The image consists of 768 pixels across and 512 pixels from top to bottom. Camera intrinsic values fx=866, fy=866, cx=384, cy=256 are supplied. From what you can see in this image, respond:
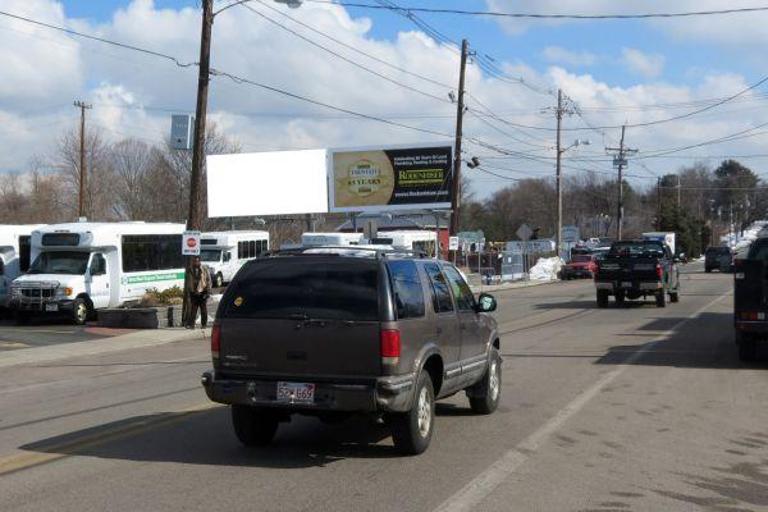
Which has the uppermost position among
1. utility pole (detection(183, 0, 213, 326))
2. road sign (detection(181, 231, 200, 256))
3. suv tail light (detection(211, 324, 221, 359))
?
utility pole (detection(183, 0, 213, 326))

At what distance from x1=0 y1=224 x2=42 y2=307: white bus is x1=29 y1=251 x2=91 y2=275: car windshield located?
6.33 feet

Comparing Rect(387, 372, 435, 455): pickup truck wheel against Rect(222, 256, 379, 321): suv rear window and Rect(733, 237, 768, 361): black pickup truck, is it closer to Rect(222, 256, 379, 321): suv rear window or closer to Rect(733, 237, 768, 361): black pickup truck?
Rect(222, 256, 379, 321): suv rear window

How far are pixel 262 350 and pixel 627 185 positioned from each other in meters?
136

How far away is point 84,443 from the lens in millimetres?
8305

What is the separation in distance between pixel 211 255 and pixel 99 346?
2239cm

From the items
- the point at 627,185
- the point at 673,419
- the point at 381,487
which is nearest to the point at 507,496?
the point at 381,487

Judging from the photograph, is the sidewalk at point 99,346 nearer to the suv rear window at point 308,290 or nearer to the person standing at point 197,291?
the person standing at point 197,291

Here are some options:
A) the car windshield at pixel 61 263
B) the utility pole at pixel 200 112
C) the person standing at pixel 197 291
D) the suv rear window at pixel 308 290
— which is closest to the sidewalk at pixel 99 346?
the person standing at pixel 197 291

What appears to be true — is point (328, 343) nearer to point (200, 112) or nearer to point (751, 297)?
point (751, 297)

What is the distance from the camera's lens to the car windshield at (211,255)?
41.8m

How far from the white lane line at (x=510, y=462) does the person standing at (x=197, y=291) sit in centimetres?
1322

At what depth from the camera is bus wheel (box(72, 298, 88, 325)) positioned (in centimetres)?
2471

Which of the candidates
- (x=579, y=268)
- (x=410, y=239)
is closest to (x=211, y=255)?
(x=410, y=239)

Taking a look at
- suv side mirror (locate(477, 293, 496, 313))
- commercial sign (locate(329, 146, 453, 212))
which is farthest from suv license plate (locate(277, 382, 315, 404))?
commercial sign (locate(329, 146, 453, 212))
